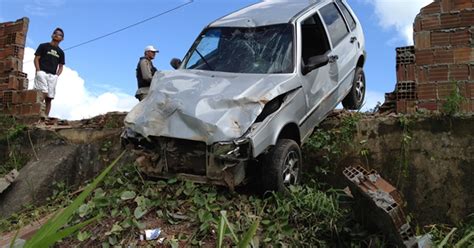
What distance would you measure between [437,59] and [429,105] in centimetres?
64

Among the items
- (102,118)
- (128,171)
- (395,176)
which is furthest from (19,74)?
(395,176)

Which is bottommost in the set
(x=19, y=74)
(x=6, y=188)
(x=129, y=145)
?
(x=6, y=188)

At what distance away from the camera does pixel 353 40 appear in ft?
23.6

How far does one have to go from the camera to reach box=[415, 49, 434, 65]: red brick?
698 centimetres

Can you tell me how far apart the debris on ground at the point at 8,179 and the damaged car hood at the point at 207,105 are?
351 centimetres

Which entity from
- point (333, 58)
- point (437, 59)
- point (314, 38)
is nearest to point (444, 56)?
point (437, 59)

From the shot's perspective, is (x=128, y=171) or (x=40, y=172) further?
(x=40, y=172)

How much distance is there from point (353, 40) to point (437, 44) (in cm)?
113

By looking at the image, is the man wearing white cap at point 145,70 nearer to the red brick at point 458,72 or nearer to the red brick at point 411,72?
the red brick at point 411,72

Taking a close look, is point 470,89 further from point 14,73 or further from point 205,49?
point 14,73

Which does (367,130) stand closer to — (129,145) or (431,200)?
(431,200)

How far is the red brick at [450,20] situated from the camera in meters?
6.90

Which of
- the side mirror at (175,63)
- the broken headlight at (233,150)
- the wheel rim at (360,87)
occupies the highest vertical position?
the side mirror at (175,63)

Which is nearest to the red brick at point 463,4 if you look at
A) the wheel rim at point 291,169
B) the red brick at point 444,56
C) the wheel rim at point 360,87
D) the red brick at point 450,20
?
the red brick at point 450,20
